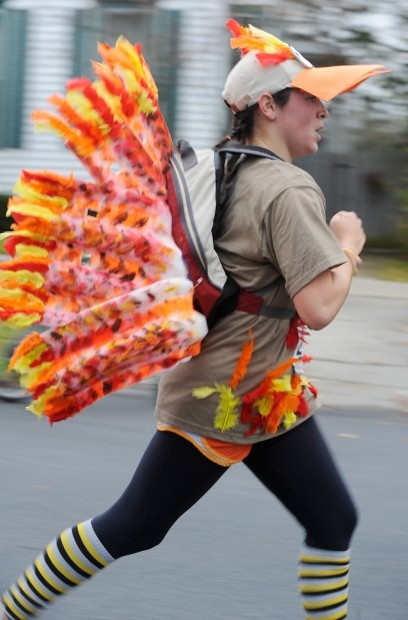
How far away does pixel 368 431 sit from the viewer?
6.71 metres

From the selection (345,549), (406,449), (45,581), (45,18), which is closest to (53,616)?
(45,581)

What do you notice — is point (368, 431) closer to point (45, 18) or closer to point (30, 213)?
point (30, 213)

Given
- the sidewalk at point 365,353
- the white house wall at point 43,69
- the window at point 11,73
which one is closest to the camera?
the sidewalk at point 365,353

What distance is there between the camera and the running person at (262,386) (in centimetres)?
303

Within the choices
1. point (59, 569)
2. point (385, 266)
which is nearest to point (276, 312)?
point (59, 569)

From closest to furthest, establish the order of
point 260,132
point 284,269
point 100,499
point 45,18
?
point 284,269 → point 260,132 → point 100,499 → point 45,18

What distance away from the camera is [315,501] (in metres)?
3.23

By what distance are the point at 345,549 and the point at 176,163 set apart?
1141 millimetres

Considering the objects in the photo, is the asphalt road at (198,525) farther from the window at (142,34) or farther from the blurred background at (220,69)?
the window at (142,34)

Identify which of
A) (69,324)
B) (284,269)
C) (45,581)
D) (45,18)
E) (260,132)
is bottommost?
(45,18)

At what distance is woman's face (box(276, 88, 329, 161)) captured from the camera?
3.16 m

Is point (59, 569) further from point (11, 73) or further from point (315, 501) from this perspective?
point (11, 73)

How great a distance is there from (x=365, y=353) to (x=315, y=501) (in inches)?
219

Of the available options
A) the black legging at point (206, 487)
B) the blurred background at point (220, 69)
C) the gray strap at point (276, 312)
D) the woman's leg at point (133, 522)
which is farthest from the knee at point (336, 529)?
the blurred background at point (220, 69)
